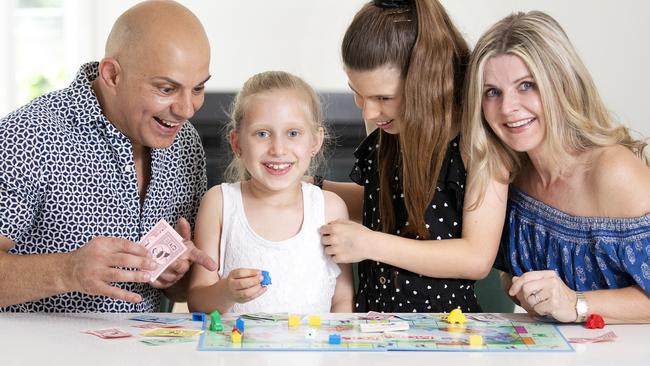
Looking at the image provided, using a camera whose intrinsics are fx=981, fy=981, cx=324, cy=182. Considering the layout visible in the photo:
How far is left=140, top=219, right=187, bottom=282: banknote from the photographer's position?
222 cm

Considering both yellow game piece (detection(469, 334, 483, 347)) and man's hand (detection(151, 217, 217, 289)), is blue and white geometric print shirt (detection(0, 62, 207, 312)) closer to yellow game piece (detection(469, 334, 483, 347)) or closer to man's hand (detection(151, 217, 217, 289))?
man's hand (detection(151, 217, 217, 289))

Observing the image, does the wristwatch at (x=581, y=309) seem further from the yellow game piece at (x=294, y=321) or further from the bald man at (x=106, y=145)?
the bald man at (x=106, y=145)

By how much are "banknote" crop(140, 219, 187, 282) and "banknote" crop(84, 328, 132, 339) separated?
167 mm

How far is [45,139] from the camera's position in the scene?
237 centimetres

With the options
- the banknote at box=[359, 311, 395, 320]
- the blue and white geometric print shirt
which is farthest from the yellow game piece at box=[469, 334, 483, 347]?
the blue and white geometric print shirt

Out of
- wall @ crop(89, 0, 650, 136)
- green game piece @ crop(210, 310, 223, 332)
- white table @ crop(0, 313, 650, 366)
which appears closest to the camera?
white table @ crop(0, 313, 650, 366)

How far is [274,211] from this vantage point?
247cm

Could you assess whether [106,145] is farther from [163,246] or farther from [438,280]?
[438,280]

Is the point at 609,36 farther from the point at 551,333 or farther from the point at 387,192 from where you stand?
the point at 551,333

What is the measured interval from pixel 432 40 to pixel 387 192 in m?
0.42

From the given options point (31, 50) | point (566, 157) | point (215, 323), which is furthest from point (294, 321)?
point (31, 50)

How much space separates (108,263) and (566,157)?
1102mm

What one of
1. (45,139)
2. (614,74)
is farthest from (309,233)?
(614,74)

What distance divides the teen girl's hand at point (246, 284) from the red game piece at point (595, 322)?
28.3 inches
